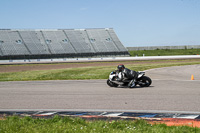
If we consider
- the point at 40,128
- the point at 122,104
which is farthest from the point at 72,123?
the point at 122,104

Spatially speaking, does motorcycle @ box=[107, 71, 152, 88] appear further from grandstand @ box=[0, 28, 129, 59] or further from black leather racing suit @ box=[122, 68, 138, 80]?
grandstand @ box=[0, 28, 129, 59]

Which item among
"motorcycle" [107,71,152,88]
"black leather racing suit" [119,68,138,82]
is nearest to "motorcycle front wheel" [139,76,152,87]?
"motorcycle" [107,71,152,88]

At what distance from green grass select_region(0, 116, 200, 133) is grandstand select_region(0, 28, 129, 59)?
2415 inches

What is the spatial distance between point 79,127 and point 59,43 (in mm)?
72868

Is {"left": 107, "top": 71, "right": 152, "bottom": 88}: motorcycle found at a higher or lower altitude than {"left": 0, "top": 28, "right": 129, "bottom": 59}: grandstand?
lower

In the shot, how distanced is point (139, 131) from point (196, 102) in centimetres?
417

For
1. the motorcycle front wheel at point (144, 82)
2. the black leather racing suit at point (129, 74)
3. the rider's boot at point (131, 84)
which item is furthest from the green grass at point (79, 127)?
the motorcycle front wheel at point (144, 82)

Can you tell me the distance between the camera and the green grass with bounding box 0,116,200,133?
5.34m

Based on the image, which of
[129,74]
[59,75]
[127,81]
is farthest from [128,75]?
[59,75]

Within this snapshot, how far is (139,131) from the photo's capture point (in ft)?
17.4

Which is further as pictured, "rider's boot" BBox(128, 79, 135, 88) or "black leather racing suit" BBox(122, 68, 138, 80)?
"black leather racing suit" BBox(122, 68, 138, 80)

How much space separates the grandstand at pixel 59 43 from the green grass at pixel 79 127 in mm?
61348

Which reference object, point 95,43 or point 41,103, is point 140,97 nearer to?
point 41,103

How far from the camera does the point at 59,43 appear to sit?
254 ft
